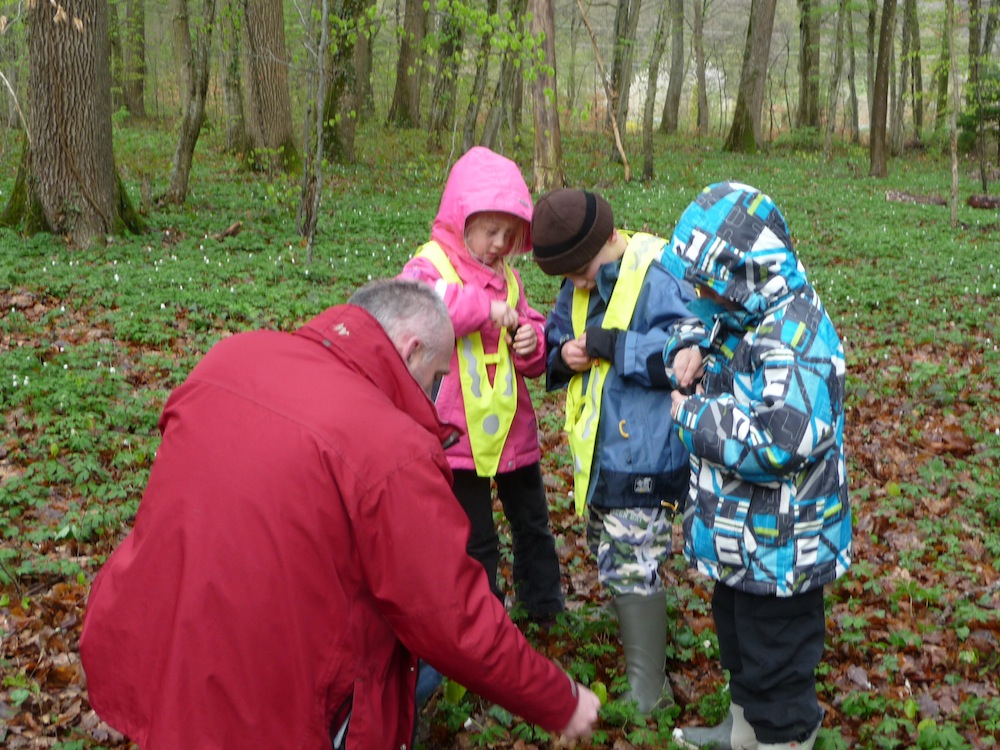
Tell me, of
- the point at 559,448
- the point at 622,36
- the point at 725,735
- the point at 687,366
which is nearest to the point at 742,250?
the point at 687,366

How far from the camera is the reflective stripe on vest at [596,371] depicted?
10.9 ft

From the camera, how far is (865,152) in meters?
27.9

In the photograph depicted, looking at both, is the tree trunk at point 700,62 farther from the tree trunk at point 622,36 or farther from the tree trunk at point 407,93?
the tree trunk at point 407,93

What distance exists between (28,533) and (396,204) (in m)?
11.4

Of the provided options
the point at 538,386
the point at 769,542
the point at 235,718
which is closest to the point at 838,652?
the point at 769,542

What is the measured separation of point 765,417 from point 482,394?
132cm

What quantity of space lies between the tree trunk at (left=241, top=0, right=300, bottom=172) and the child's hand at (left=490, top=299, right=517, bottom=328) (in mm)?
13288

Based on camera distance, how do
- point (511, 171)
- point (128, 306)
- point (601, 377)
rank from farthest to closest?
point (128, 306), point (511, 171), point (601, 377)

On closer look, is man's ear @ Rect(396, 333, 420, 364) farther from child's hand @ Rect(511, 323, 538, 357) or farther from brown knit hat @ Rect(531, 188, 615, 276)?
child's hand @ Rect(511, 323, 538, 357)

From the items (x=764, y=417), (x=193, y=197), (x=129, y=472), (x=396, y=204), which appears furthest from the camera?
(x=396, y=204)

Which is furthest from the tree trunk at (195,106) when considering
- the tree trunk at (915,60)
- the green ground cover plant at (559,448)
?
the tree trunk at (915,60)

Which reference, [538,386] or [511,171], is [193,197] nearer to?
[538,386]

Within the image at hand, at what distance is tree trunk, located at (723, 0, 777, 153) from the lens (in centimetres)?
2602

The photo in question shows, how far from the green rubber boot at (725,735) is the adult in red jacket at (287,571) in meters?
1.45
